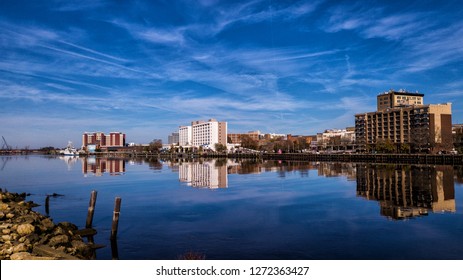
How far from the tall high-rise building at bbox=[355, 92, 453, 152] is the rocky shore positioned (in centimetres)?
9509

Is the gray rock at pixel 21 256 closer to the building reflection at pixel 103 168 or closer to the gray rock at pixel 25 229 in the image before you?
the gray rock at pixel 25 229

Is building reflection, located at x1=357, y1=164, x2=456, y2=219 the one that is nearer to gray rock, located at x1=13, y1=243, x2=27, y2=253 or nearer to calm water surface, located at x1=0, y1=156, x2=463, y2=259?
calm water surface, located at x1=0, y1=156, x2=463, y2=259

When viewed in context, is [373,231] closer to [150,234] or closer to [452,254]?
[452,254]

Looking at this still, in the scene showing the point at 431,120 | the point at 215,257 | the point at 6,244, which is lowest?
the point at 215,257

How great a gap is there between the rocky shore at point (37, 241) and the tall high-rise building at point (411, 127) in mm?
95092

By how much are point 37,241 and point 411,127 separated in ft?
371

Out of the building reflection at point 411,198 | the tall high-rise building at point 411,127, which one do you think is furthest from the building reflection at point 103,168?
the tall high-rise building at point 411,127

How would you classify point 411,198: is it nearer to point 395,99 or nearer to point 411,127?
point 411,127

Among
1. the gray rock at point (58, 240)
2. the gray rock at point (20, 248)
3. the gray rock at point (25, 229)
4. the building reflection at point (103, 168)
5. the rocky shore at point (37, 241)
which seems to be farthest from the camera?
the building reflection at point (103, 168)

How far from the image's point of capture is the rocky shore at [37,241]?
10027 mm

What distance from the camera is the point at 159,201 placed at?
→ 24812mm

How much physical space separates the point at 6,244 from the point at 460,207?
2165cm

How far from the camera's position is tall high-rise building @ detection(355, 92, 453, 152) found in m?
95.2
